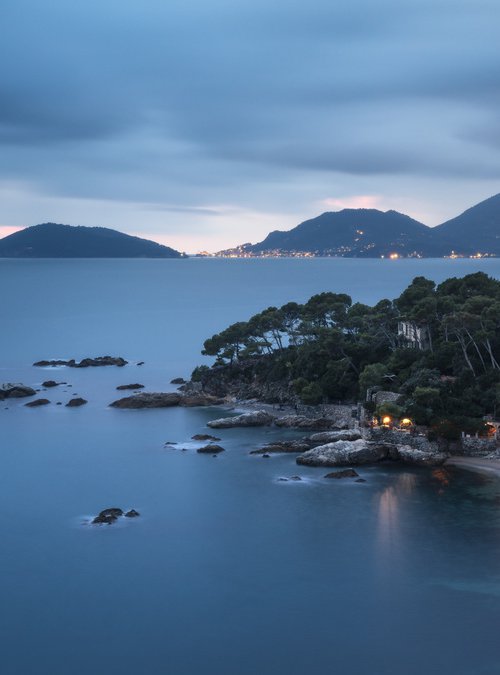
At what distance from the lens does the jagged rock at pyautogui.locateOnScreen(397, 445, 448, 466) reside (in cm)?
4397

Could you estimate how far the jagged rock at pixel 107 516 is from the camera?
36.5 metres

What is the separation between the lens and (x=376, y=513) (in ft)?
124

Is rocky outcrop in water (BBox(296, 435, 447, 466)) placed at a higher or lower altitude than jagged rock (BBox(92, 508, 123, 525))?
higher

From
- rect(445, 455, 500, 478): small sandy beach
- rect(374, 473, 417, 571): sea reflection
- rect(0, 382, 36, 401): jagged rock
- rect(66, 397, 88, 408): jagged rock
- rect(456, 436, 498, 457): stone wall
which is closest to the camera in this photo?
rect(374, 473, 417, 571): sea reflection

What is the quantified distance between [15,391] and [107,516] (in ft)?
108

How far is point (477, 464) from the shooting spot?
4309 centimetres

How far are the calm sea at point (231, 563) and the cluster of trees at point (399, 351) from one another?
5.97 m

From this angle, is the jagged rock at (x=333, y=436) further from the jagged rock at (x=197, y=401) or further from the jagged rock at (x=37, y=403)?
the jagged rock at (x=37, y=403)

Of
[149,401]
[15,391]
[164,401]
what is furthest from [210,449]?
[15,391]

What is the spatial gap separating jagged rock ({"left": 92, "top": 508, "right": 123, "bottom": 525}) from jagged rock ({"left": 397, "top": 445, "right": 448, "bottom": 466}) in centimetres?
1690

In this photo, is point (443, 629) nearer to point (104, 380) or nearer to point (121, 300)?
point (104, 380)

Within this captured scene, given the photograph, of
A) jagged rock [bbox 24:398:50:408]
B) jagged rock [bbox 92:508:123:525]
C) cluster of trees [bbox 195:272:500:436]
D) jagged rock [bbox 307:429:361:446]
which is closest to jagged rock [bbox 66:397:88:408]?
jagged rock [bbox 24:398:50:408]

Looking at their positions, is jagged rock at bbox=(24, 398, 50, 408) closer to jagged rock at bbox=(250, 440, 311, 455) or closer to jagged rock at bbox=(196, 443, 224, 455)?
jagged rock at bbox=(196, 443, 224, 455)

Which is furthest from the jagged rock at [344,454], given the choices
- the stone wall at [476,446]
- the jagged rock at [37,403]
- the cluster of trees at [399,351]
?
the jagged rock at [37,403]
